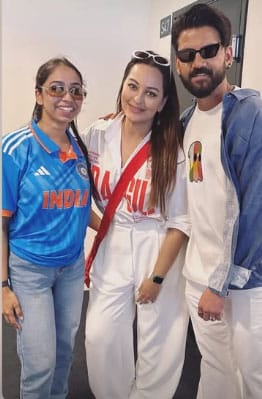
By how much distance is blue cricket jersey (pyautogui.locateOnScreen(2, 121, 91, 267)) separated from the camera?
4.20 feet

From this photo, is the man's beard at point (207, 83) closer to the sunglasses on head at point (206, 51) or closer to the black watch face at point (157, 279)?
the sunglasses on head at point (206, 51)

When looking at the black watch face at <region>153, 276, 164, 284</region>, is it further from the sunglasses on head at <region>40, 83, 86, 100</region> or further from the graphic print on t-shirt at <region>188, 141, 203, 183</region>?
the sunglasses on head at <region>40, 83, 86, 100</region>

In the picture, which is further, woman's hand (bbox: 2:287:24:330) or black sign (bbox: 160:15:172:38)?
black sign (bbox: 160:15:172:38)

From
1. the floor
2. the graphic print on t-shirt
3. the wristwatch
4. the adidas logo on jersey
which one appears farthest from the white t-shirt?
the floor

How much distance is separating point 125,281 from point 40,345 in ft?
1.35

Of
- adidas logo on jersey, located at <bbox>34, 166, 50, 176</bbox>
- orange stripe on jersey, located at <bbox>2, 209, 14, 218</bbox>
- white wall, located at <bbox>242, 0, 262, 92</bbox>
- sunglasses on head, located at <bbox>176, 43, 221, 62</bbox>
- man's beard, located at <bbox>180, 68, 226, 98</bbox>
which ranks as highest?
white wall, located at <bbox>242, 0, 262, 92</bbox>

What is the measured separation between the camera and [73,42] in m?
2.93

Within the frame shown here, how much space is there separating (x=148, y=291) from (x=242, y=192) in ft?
1.81

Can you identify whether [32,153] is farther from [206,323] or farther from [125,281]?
[206,323]

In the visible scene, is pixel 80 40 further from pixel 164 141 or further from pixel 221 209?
pixel 221 209

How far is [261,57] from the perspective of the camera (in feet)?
6.42

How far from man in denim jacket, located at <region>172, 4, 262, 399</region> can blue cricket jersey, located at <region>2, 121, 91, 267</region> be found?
18.2 inches

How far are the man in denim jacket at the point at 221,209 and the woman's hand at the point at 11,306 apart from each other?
25.3 inches

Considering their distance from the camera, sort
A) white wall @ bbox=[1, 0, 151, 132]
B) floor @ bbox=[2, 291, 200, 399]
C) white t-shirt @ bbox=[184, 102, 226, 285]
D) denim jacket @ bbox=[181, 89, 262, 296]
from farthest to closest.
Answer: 1. white wall @ bbox=[1, 0, 151, 132]
2. floor @ bbox=[2, 291, 200, 399]
3. white t-shirt @ bbox=[184, 102, 226, 285]
4. denim jacket @ bbox=[181, 89, 262, 296]
